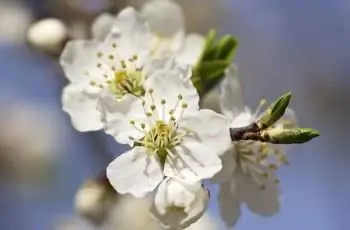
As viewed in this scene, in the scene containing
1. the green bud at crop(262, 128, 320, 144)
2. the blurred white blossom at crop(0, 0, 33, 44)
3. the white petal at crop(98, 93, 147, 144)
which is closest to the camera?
the green bud at crop(262, 128, 320, 144)

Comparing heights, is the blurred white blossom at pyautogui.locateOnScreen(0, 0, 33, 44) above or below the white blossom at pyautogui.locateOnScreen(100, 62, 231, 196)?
below

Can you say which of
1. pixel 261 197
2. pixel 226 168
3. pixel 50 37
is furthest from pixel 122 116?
pixel 50 37

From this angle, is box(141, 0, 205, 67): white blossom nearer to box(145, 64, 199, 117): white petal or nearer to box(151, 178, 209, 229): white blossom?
box(145, 64, 199, 117): white petal

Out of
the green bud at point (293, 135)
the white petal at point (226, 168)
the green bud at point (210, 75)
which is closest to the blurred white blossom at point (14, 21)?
the green bud at point (210, 75)

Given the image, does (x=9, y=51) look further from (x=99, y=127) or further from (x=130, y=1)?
(x=99, y=127)

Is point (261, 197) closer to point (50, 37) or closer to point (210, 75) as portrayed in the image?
point (210, 75)

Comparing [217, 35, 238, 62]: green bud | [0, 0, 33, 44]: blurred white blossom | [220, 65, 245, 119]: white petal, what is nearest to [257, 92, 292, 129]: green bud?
[220, 65, 245, 119]: white petal

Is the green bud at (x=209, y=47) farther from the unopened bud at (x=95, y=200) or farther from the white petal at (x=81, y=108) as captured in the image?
the unopened bud at (x=95, y=200)
